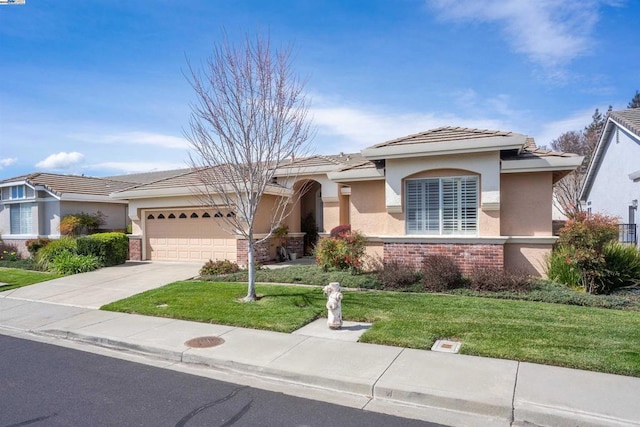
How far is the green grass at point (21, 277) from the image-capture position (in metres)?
14.0

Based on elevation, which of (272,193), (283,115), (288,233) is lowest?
(288,233)

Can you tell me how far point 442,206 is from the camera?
12.1 metres

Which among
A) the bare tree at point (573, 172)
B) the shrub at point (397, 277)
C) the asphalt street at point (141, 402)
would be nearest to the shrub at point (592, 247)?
the shrub at point (397, 277)

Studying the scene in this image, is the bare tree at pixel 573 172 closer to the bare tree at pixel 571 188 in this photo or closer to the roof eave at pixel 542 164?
the bare tree at pixel 571 188

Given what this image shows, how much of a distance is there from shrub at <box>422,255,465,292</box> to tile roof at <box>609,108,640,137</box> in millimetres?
10881

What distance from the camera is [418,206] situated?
12375mm

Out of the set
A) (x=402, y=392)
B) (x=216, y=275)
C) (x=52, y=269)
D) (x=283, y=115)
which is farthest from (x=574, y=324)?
(x=52, y=269)

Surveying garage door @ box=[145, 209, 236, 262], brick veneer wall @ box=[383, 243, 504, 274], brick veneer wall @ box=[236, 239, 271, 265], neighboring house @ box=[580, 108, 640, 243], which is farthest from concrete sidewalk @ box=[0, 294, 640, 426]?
neighboring house @ box=[580, 108, 640, 243]

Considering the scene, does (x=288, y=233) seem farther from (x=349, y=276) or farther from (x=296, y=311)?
A: (x=296, y=311)

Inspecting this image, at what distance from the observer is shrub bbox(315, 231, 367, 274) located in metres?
12.2

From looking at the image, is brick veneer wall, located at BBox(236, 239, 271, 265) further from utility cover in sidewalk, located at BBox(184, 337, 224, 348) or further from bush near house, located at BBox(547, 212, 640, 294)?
bush near house, located at BBox(547, 212, 640, 294)

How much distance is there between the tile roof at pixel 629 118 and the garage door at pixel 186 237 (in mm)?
15846

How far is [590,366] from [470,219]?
6577mm

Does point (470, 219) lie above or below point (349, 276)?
above
